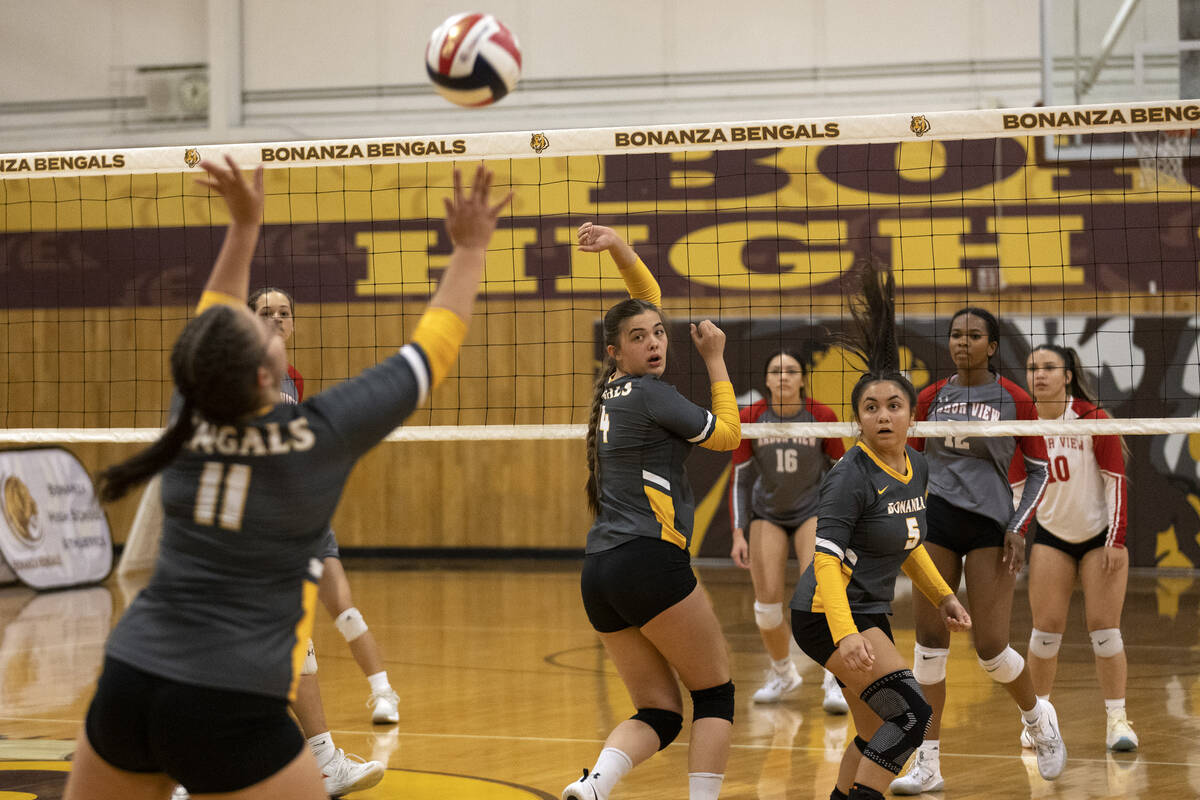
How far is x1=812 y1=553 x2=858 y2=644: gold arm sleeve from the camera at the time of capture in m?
3.70

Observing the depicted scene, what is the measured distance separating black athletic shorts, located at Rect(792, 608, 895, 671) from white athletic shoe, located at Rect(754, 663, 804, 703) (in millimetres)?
2706

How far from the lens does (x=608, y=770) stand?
3.84 m

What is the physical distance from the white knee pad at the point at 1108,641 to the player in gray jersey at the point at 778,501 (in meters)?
1.30

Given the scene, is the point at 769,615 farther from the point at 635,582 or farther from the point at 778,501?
the point at 635,582

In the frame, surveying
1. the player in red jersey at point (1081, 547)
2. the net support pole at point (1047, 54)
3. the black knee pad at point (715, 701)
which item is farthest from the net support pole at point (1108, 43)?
the black knee pad at point (715, 701)

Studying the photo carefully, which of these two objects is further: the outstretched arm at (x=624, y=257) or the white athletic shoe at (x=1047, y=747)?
the white athletic shoe at (x=1047, y=747)

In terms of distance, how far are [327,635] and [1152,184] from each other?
8.55 meters

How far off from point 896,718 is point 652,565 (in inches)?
33.4

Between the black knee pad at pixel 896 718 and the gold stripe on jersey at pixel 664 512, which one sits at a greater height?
the gold stripe on jersey at pixel 664 512

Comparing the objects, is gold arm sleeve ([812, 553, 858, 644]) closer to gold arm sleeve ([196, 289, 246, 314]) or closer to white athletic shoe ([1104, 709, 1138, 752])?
gold arm sleeve ([196, 289, 246, 314])

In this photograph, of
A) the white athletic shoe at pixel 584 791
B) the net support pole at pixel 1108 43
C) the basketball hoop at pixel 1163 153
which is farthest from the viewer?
the basketball hoop at pixel 1163 153

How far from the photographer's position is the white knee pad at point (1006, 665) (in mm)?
4906

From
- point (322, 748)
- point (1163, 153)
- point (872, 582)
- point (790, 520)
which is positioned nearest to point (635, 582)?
point (872, 582)

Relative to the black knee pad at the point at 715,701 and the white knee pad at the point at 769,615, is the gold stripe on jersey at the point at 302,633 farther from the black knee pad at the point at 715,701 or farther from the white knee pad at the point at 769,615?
the white knee pad at the point at 769,615
